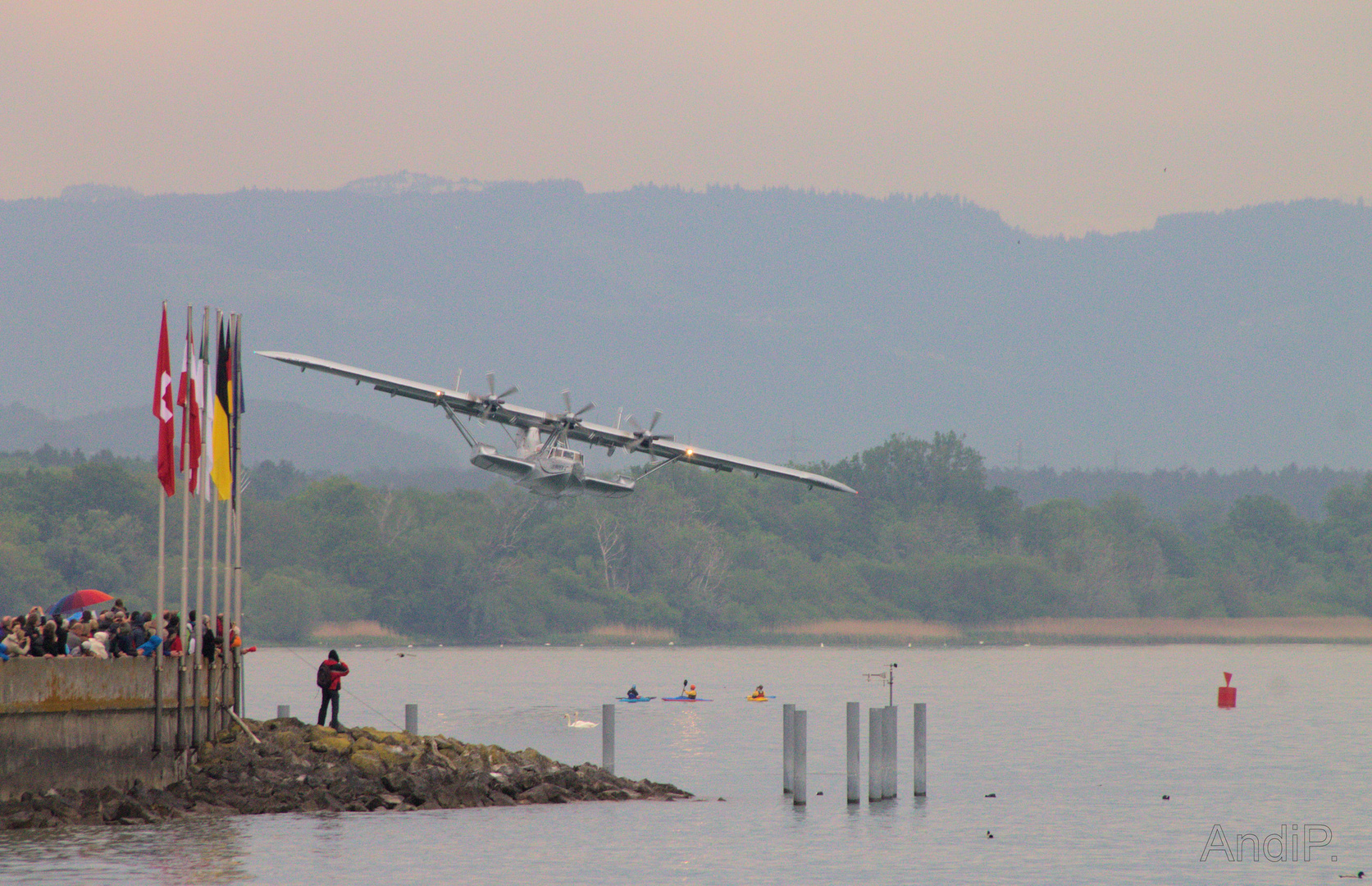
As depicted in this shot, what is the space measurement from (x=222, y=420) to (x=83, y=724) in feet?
23.9

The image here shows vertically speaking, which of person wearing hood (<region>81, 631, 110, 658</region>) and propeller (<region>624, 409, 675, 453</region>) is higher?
propeller (<region>624, 409, 675, 453</region>)

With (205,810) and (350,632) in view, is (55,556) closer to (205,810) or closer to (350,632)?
(350,632)

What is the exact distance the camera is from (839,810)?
42.4 metres

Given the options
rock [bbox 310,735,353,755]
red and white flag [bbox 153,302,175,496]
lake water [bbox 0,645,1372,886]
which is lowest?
lake water [bbox 0,645,1372,886]

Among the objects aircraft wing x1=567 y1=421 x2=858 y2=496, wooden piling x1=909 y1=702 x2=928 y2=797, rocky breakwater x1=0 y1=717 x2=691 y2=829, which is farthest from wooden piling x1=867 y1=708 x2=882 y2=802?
aircraft wing x1=567 y1=421 x2=858 y2=496

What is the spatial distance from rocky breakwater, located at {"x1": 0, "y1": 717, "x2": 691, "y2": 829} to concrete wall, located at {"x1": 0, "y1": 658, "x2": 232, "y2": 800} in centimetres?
46

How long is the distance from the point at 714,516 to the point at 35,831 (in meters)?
154

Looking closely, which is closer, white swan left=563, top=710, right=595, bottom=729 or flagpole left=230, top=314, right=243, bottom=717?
flagpole left=230, top=314, right=243, bottom=717

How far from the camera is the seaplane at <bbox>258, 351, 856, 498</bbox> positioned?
216 feet

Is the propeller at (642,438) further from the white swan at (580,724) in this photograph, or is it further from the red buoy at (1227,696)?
the red buoy at (1227,696)

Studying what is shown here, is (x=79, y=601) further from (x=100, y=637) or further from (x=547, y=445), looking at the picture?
(x=547, y=445)

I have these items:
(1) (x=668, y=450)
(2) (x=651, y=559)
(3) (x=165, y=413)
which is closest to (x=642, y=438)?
(1) (x=668, y=450)

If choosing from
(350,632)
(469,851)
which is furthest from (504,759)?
(350,632)

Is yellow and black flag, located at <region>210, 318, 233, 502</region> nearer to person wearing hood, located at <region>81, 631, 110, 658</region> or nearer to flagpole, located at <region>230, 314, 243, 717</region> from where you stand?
flagpole, located at <region>230, 314, 243, 717</region>
